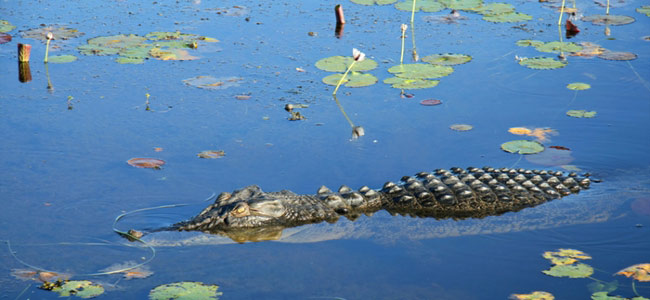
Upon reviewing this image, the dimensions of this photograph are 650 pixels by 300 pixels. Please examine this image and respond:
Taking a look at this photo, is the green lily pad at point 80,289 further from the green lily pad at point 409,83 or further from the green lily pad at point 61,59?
the green lily pad at point 61,59

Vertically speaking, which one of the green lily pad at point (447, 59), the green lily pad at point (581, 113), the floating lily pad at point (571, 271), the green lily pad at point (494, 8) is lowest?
the floating lily pad at point (571, 271)

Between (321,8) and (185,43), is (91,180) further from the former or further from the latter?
(321,8)

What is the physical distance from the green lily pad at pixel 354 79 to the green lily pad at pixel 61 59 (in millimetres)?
3109

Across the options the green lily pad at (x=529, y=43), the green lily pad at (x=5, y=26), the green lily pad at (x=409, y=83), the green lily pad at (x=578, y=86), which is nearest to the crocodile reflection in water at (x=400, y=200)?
the green lily pad at (x=409, y=83)

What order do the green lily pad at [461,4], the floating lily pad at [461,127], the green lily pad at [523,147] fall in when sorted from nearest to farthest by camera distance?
1. the green lily pad at [523,147]
2. the floating lily pad at [461,127]
3. the green lily pad at [461,4]

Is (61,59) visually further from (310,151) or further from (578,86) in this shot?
(578,86)

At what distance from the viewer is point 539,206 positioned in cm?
620

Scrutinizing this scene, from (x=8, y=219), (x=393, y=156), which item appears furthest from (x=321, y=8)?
(x=8, y=219)

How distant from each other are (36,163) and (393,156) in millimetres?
3103

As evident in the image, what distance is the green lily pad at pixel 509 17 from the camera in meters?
10.8

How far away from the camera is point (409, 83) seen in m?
8.46

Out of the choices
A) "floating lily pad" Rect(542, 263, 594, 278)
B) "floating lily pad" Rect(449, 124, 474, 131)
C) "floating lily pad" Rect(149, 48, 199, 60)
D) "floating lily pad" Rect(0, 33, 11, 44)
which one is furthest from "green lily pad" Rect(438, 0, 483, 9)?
"floating lily pad" Rect(542, 263, 594, 278)

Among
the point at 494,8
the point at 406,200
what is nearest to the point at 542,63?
the point at 494,8

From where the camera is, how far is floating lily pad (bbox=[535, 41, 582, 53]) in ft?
30.9
